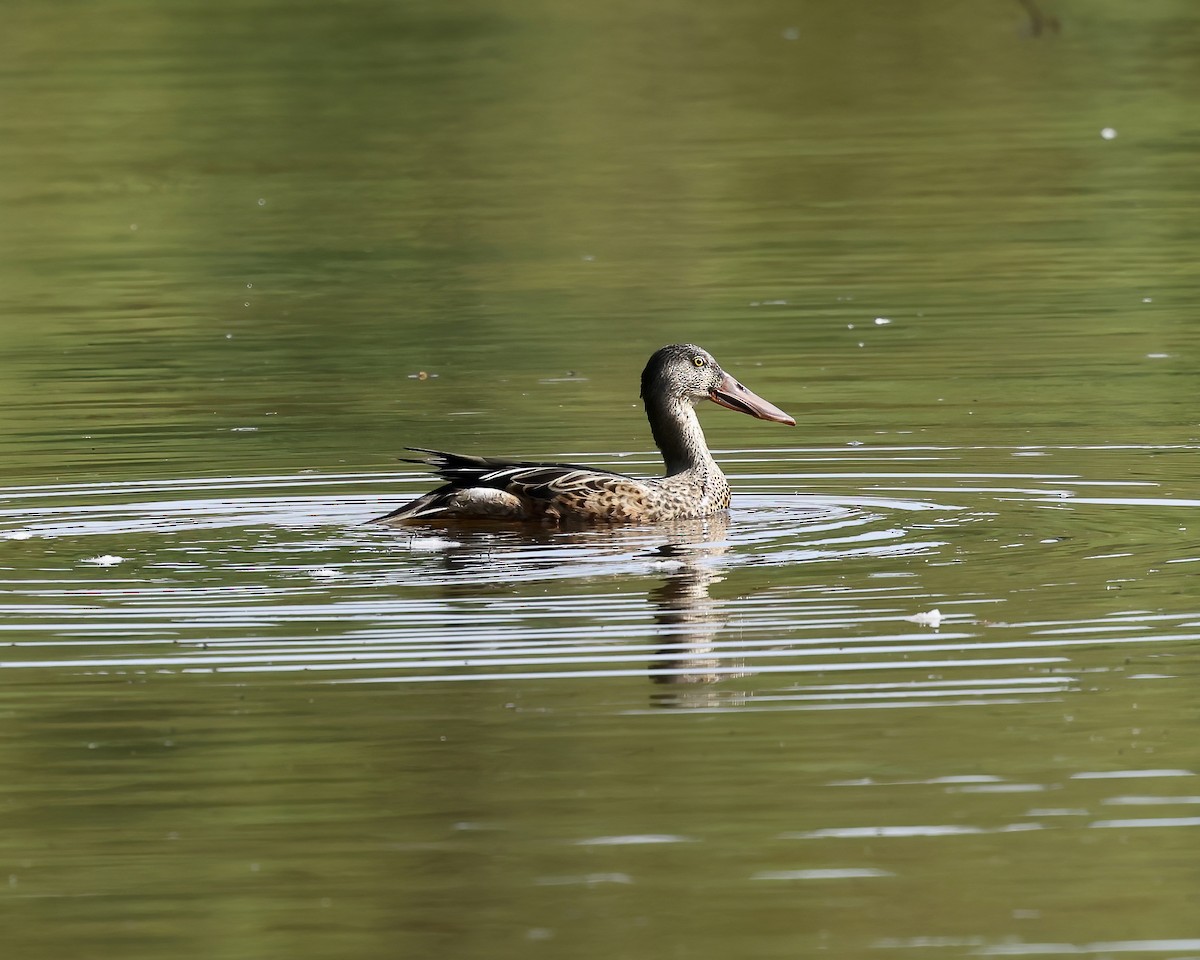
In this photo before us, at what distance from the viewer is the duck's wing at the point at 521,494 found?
1120 cm

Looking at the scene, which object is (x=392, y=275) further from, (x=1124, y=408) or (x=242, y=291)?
(x=1124, y=408)

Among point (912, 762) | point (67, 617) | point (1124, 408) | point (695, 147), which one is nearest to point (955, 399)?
point (1124, 408)

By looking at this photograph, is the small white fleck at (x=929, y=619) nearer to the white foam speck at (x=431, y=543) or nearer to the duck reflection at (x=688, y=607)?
the duck reflection at (x=688, y=607)

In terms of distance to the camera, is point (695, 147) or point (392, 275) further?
point (695, 147)

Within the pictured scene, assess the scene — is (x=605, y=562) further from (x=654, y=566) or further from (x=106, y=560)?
(x=106, y=560)

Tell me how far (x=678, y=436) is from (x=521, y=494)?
3.86 ft

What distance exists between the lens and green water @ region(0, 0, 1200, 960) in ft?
21.4

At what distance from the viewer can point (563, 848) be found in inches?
265

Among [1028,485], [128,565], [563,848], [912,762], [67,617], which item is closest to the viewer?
[563,848]

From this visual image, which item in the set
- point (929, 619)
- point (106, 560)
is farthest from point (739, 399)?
point (929, 619)

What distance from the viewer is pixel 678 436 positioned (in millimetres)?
12195

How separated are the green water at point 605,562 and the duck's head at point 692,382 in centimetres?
40

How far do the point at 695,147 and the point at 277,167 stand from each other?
4.14 meters

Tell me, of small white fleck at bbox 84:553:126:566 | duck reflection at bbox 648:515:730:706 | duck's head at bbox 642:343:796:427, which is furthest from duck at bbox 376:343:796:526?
small white fleck at bbox 84:553:126:566
